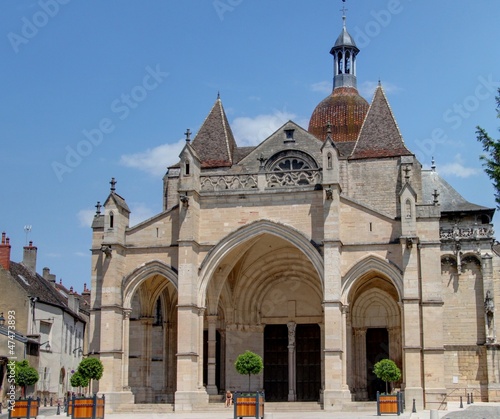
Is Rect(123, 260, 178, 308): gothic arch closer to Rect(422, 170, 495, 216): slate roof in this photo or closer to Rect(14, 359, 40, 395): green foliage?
Rect(14, 359, 40, 395): green foliage

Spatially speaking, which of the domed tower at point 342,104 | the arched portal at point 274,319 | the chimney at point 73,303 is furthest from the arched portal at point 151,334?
the domed tower at point 342,104

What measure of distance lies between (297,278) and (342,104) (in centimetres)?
1338

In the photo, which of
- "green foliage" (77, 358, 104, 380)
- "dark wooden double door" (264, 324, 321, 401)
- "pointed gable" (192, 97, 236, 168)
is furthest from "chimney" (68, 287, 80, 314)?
"green foliage" (77, 358, 104, 380)

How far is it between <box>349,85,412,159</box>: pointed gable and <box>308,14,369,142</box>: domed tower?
548 cm

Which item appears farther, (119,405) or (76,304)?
(76,304)

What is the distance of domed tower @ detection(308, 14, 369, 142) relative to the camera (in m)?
40.5

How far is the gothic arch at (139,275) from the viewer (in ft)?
90.4

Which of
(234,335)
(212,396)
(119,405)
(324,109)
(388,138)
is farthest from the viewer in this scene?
(324,109)

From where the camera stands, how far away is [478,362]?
106 ft

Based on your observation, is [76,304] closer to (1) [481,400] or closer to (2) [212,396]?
(2) [212,396]

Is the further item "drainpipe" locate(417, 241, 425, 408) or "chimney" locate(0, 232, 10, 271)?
"chimney" locate(0, 232, 10, 271)

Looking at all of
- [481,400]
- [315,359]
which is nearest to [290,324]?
[315,359]

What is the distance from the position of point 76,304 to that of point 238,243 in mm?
17992

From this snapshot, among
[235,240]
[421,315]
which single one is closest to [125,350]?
[235,240]
